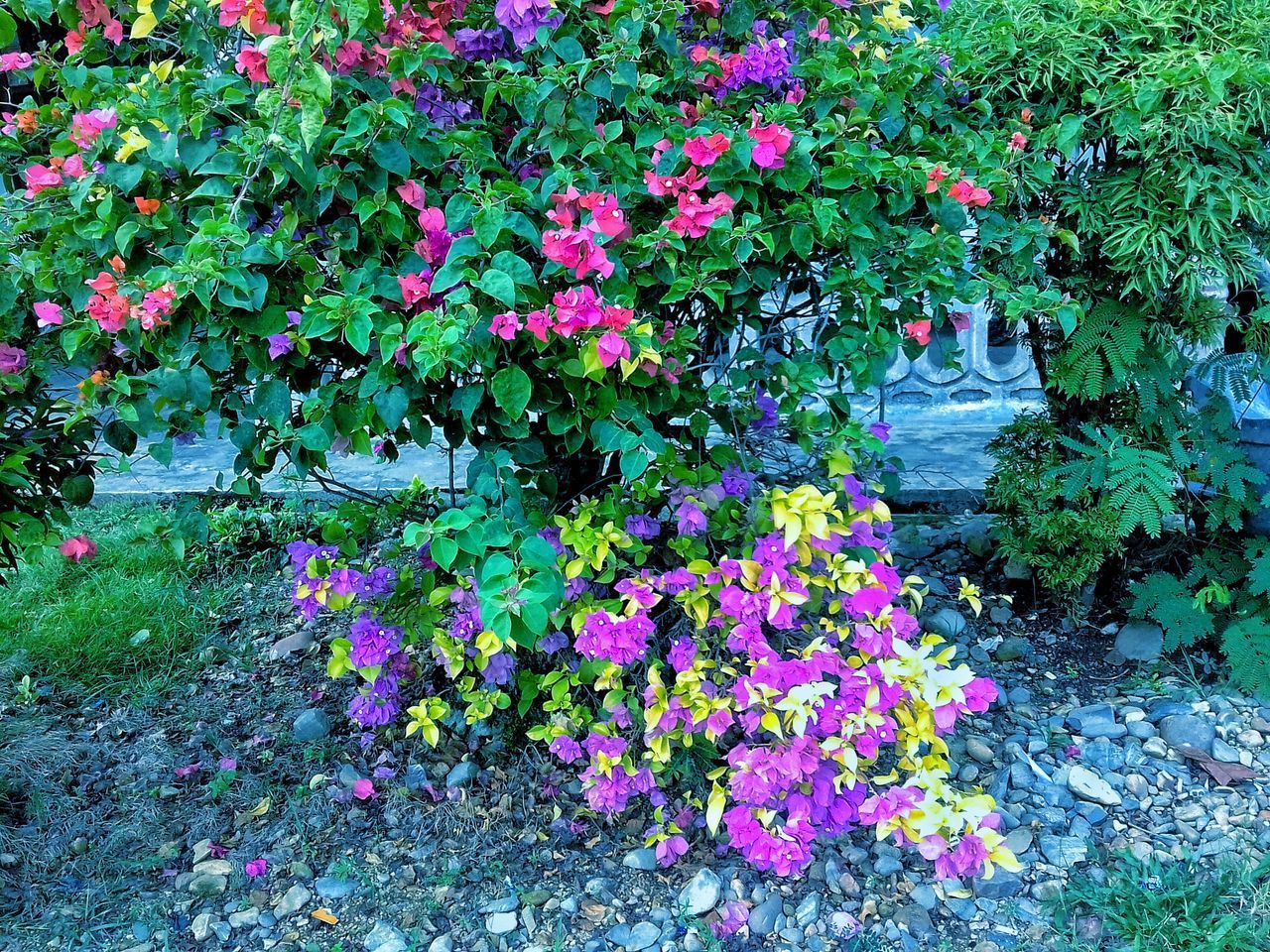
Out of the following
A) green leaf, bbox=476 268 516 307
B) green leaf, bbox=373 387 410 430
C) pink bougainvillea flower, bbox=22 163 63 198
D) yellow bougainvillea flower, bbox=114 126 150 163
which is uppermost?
yellow bougainvillea flower, bbox=114 126 150 163

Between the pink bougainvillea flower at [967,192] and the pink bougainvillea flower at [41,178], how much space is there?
166 centimetres

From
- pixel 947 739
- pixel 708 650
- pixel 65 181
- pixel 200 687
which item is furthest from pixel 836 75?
pixel 200 687

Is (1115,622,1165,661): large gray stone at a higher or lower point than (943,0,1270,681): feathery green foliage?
lower

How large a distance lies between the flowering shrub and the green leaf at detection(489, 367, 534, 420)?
20 centimetres

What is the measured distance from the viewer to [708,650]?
2.06m

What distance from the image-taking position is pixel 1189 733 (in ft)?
8.46

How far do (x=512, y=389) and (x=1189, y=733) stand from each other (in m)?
1.95

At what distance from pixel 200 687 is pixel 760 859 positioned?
1910 millimetres

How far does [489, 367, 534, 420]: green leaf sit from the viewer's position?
1.71 m

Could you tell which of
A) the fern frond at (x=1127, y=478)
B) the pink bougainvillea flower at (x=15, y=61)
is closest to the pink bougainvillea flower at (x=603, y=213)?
the pink bougainvillea flower at (x=15, y=61)

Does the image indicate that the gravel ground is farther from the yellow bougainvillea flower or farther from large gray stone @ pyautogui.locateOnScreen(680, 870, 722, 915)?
the yellow bougainvillea flower

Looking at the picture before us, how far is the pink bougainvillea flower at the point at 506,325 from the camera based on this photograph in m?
1.64

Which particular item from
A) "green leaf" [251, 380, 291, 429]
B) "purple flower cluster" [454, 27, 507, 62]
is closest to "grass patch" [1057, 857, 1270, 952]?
"green leaf" [251, 380, 291, 429]

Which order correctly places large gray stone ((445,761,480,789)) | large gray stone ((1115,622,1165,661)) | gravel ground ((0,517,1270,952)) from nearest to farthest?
gravel ground ((0,517,1270,952))
large gray stone ((445,761,480,789))
large gray stone ((1115,622,1165,661))
